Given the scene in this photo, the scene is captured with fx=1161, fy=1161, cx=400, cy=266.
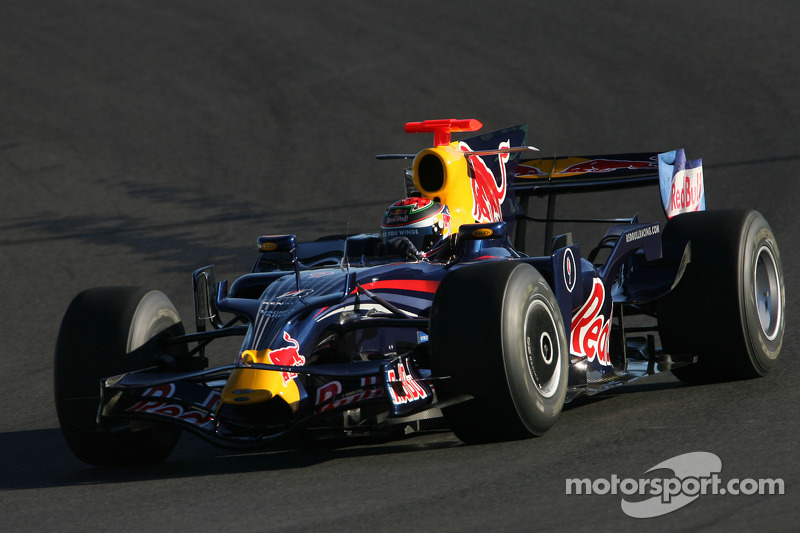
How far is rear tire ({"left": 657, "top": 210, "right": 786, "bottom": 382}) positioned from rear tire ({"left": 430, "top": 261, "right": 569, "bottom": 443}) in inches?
70.1

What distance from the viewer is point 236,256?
12344mm

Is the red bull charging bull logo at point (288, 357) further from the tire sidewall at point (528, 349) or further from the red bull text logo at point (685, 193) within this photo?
the red bull text logo at point (685, 193)

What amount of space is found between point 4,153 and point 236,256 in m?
5.96

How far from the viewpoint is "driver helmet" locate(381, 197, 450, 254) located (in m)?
6.86

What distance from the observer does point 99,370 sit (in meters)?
5.96

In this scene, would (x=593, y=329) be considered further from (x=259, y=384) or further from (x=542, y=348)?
(x=259, y=384)

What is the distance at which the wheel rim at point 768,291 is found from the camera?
7.43 metres

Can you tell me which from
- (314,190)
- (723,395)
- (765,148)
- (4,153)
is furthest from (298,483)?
(4,153)

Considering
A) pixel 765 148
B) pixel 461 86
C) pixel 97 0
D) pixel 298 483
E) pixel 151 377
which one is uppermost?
pixel 97 0

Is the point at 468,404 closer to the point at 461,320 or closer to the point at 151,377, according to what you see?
the point at 461,320

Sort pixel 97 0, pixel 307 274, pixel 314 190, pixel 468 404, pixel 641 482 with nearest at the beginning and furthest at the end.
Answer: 1. pixel 641 482
2. pixel 468 404
3. pixel 307 274
4. pixel 314 190
5. pixel 97 0

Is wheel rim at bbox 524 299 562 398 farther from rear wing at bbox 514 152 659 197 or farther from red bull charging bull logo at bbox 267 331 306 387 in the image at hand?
rear wing at bbox 514 152 659 197

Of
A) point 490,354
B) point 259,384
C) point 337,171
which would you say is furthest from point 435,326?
point 337,171

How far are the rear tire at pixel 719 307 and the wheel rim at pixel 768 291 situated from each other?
148 millimetres
